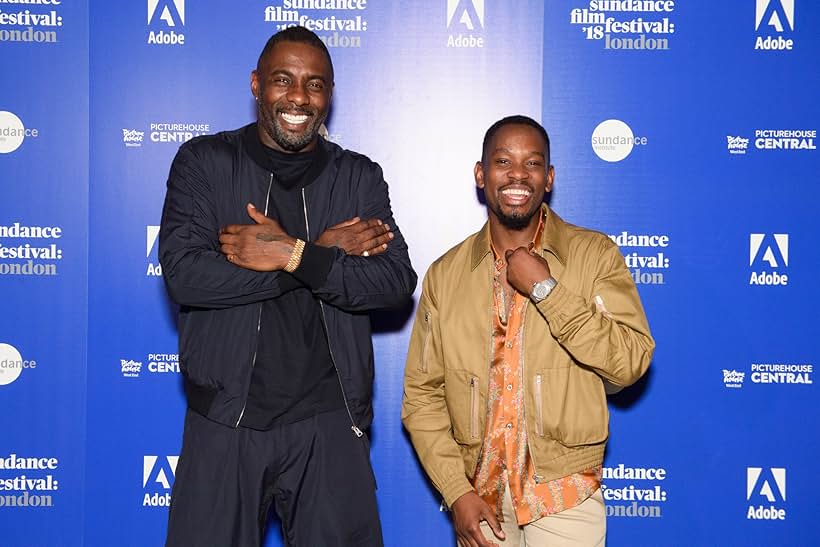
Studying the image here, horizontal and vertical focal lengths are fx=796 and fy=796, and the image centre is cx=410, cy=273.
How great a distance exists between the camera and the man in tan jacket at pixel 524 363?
7.42ft

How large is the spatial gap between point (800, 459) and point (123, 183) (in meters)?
3.09

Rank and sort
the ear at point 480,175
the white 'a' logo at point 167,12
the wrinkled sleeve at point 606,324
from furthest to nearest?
the white 'a' logo at point 167,12 → the ear at point 480,175 → the wrinkled sleeve at point 606,324

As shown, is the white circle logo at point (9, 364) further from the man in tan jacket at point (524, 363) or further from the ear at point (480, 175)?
the ear at point (480, 175)

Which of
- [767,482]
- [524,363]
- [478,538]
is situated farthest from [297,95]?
[767,482]

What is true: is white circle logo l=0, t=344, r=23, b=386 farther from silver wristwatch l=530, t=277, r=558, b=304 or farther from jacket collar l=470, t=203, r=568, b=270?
silver wristwatch l=530, t=277, r=558, b=304

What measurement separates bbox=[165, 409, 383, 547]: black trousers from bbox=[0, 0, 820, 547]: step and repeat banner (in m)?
1.08

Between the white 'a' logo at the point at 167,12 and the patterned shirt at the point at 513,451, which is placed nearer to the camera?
the patterned shirt at the point at 513,451

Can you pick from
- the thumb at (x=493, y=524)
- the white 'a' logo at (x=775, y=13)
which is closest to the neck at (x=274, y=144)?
the thumb at (x=493, y=524)

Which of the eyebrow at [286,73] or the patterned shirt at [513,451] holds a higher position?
the eyebrow at [286,73]

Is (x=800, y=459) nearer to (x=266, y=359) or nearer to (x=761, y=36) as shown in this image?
(x=761, y=36)

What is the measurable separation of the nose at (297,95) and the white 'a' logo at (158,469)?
1.78 meters

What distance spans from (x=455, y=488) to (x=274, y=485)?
54 centimetres

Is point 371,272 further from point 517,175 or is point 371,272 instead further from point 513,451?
point 513,451

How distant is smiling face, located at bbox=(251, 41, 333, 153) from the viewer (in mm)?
2404
